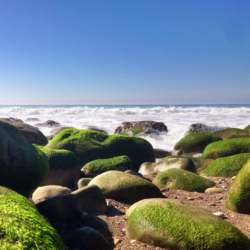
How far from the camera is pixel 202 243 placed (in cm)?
231

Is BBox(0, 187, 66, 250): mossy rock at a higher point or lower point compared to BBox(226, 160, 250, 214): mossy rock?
higher

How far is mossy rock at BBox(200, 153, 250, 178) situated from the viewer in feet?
16.8

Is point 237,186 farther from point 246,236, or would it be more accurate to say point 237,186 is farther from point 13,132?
point 13,132

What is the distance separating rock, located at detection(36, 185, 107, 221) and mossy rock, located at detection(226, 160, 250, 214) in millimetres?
1806

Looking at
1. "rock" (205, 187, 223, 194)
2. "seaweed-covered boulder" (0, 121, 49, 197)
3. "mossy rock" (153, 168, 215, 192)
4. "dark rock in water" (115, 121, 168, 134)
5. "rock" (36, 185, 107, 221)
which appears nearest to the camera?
"rock" (36, 185, 107, 221)

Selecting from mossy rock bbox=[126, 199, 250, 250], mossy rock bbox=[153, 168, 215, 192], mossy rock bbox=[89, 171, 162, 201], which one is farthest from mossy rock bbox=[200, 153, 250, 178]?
mossy rock bbox=[126, 199, 250, 250]

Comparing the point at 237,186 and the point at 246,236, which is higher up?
the point at 237,186

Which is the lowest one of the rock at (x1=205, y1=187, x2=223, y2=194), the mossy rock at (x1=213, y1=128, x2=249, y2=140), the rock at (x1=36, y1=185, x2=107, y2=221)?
the rock at (x1=205, y1=187, x2=223, y2=194)

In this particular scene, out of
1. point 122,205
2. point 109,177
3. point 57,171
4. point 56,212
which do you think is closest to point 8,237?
point 56,212

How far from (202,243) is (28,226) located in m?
1.70

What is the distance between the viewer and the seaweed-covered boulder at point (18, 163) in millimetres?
2975

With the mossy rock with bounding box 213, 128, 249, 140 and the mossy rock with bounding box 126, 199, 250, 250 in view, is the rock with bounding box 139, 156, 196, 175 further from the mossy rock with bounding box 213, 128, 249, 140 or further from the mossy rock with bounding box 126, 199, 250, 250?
the mossy rock with bounding box 213, 128, 249, 140

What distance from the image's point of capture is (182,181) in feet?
14.6

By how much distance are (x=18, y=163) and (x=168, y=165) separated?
3739 millimetres
